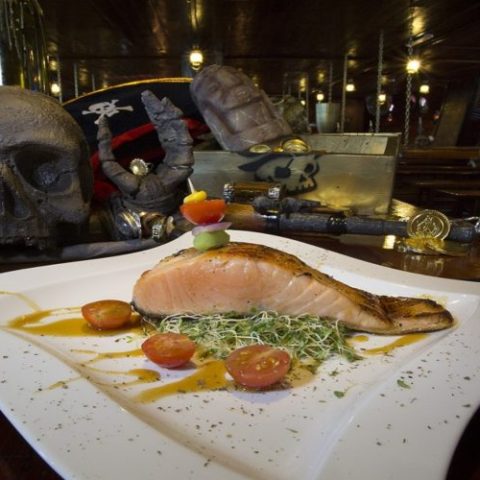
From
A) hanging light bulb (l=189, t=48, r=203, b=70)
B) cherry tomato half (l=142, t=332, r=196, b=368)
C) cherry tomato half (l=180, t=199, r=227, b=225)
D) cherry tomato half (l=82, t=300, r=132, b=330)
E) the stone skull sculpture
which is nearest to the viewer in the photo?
cherry tomato half (l=142, t=332, r=196, b=368)

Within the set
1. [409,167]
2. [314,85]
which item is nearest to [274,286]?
[409,167]

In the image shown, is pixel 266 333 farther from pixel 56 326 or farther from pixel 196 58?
pixel 196 58

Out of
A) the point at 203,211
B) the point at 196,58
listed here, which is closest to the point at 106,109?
the point at 203,211

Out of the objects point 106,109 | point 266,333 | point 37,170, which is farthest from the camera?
point 106,109

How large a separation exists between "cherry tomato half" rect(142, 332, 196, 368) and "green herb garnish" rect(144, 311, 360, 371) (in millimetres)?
79

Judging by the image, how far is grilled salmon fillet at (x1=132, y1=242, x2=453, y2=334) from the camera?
132 centimetres

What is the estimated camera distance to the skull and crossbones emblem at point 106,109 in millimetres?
2937

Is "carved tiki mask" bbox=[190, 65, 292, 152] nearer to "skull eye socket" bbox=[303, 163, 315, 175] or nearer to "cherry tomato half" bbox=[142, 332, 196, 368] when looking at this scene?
"skull eye socket" bbox=[303, 163, 315, 175]

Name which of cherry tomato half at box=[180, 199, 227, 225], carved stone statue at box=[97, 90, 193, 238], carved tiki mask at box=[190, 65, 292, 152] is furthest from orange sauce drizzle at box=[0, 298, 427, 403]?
carved tiki mask at box=[190, 65, 292, 152]

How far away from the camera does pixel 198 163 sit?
304 centimetres

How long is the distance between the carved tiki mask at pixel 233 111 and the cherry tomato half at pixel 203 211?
1806mm

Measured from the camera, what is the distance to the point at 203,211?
55.9 inches

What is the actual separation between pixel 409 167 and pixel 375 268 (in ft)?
22.1

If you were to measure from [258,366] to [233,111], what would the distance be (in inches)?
99.6
